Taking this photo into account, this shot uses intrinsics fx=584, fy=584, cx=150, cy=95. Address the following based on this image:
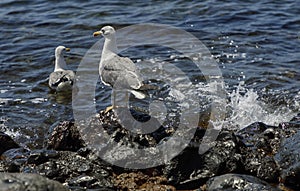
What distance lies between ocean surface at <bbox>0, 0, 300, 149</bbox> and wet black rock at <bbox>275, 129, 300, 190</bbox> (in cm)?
196

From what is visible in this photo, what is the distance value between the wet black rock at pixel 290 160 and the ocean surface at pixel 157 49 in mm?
1962

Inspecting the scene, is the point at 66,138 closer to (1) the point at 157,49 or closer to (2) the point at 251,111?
(2) the point at 251,111

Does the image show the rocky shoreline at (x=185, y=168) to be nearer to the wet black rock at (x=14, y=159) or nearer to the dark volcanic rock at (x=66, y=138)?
the wet black rock at (x=14, y=159)

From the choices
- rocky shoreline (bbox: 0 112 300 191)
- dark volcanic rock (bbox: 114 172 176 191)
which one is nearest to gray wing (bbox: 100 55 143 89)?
rocky shoreline (bbox: 0 112 300 191)

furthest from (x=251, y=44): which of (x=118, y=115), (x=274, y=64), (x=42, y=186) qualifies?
(x=42, y=186)

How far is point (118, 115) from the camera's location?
8.16 m

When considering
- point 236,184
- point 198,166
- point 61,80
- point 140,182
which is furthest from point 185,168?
point 61,80

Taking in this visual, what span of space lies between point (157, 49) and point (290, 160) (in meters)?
6.65

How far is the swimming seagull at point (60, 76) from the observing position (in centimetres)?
1147

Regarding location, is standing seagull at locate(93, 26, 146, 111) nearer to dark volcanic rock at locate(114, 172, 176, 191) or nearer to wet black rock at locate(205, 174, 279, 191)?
dark volcanic rock at locate(114, 172, 176, 191)

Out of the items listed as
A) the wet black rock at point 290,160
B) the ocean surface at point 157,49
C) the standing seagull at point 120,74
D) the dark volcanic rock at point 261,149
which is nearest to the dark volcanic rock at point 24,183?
the dark volcanic rock at point 261,149

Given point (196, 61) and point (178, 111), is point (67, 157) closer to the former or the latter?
point (178, 111)

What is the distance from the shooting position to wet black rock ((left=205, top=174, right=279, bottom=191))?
251 inches

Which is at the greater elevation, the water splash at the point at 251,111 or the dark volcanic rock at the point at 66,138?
the dark volcanic rock at the point at 66,138
